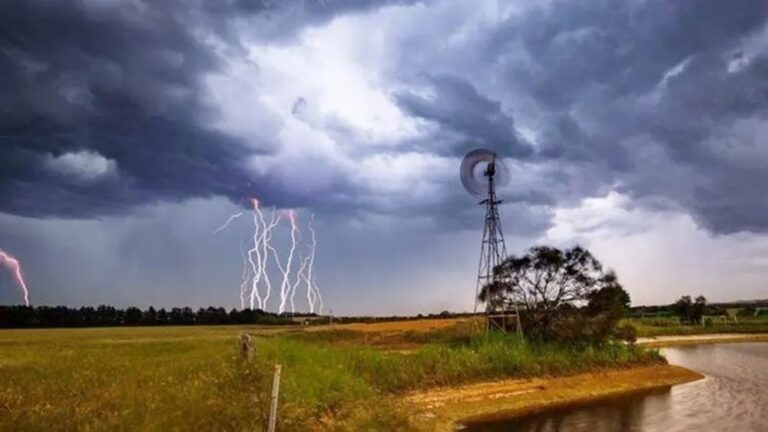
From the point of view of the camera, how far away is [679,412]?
33.8 metres

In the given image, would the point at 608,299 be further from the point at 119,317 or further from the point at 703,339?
the point at 119,317

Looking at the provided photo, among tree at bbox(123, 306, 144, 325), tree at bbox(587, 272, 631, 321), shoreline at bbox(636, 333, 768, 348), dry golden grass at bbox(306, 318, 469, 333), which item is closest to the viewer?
tree at bbox(587, 272, 631, 321)

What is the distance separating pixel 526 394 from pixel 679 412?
856cm

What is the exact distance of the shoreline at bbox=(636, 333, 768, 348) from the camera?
90.6 metres

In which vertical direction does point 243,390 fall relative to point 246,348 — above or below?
below

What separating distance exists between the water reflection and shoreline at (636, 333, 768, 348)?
40045 millimetres

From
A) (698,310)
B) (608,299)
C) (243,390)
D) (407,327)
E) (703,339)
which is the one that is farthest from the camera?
(698,310)

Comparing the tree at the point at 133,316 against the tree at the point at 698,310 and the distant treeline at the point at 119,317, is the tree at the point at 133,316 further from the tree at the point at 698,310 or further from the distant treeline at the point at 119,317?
the tree at the point at 698,310

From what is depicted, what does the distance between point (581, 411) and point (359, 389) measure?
14.8 m

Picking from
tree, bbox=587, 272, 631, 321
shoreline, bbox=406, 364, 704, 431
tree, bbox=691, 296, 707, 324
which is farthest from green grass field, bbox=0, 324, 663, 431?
tree, bbox=691, 296, 707, 324

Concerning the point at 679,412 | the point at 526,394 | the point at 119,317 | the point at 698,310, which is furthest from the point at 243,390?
the point at 119,317

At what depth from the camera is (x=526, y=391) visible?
38.5 meters

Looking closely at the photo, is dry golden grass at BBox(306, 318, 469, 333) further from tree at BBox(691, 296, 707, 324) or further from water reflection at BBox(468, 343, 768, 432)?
tree at BBox(691, 296, 707, 324)

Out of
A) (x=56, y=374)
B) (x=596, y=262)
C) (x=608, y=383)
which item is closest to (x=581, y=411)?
(x=608, y=383)
